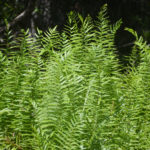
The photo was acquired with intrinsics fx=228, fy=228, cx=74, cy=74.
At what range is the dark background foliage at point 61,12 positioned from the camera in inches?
98.2

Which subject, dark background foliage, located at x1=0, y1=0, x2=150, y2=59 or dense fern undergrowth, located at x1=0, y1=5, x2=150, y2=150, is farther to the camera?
dark background foliage, located at x1=0, y1=0, x2=150, y2=59

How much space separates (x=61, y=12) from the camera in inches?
99.7

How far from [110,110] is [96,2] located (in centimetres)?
223

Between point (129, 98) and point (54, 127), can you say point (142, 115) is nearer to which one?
point (129, 98)

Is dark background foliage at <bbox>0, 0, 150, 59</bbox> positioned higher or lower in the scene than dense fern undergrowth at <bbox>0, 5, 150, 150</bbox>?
higher

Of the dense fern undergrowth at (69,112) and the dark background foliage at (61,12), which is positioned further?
the dark background foliage at (61,12)

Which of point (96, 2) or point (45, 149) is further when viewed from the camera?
point (96, 2)

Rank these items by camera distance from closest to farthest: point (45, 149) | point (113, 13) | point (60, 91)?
point (45, 149) < point (60, 91) < point (113, 13)

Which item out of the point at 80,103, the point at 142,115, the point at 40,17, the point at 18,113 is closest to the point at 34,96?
the point at 18,113

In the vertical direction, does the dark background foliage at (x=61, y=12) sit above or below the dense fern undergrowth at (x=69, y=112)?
above

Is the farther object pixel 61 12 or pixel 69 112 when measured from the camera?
pixel 61 12

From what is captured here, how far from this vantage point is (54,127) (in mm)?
894

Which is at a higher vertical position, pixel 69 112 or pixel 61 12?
pixel 61 12

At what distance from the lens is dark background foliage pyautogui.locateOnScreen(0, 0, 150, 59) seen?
2.49 metres
